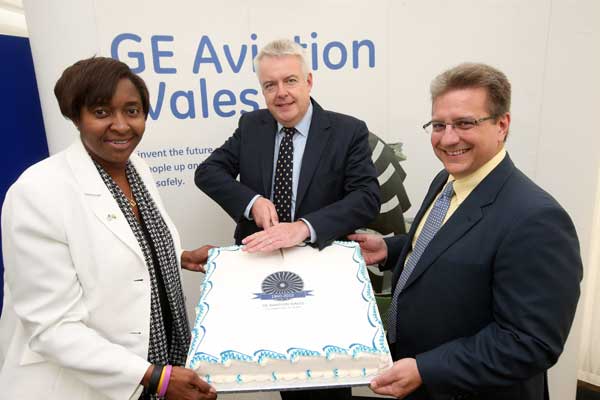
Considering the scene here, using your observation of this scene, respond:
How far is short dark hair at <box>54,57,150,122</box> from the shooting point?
128cm

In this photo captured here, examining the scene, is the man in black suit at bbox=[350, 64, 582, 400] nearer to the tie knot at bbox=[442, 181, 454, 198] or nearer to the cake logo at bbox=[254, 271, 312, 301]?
the tie knot at bbox=[442, 181, 454, 198]

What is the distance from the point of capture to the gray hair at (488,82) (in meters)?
1.28

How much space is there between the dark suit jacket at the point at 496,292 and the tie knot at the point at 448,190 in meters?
0.15

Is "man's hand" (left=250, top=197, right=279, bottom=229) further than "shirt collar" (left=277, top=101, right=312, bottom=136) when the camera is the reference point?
No

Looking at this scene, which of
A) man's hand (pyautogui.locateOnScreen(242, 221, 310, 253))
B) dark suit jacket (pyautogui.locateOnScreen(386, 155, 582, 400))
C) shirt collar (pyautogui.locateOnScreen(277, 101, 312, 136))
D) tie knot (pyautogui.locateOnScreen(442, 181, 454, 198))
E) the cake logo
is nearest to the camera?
dark suit jacket (pyautogui.locateOnScreen(386, 155, 582, 400))

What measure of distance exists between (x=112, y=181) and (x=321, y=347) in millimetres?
873

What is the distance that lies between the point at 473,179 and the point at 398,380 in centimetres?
67

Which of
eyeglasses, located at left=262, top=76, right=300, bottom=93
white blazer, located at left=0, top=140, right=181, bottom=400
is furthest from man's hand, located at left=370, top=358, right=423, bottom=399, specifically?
eyeglasses, located at left=262, top=76, right=300, bottom=93

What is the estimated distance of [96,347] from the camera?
1.27 meters

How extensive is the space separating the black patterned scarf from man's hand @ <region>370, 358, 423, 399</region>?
2.46ft

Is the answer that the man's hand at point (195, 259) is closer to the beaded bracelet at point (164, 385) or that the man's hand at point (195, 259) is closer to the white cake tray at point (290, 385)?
the beaded bracelet at point (164, 385)

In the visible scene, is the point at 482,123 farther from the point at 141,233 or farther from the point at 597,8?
the point at 597,8

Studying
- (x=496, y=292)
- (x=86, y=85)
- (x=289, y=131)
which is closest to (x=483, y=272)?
(x=496, y=292)

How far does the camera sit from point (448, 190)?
1.53 metres
